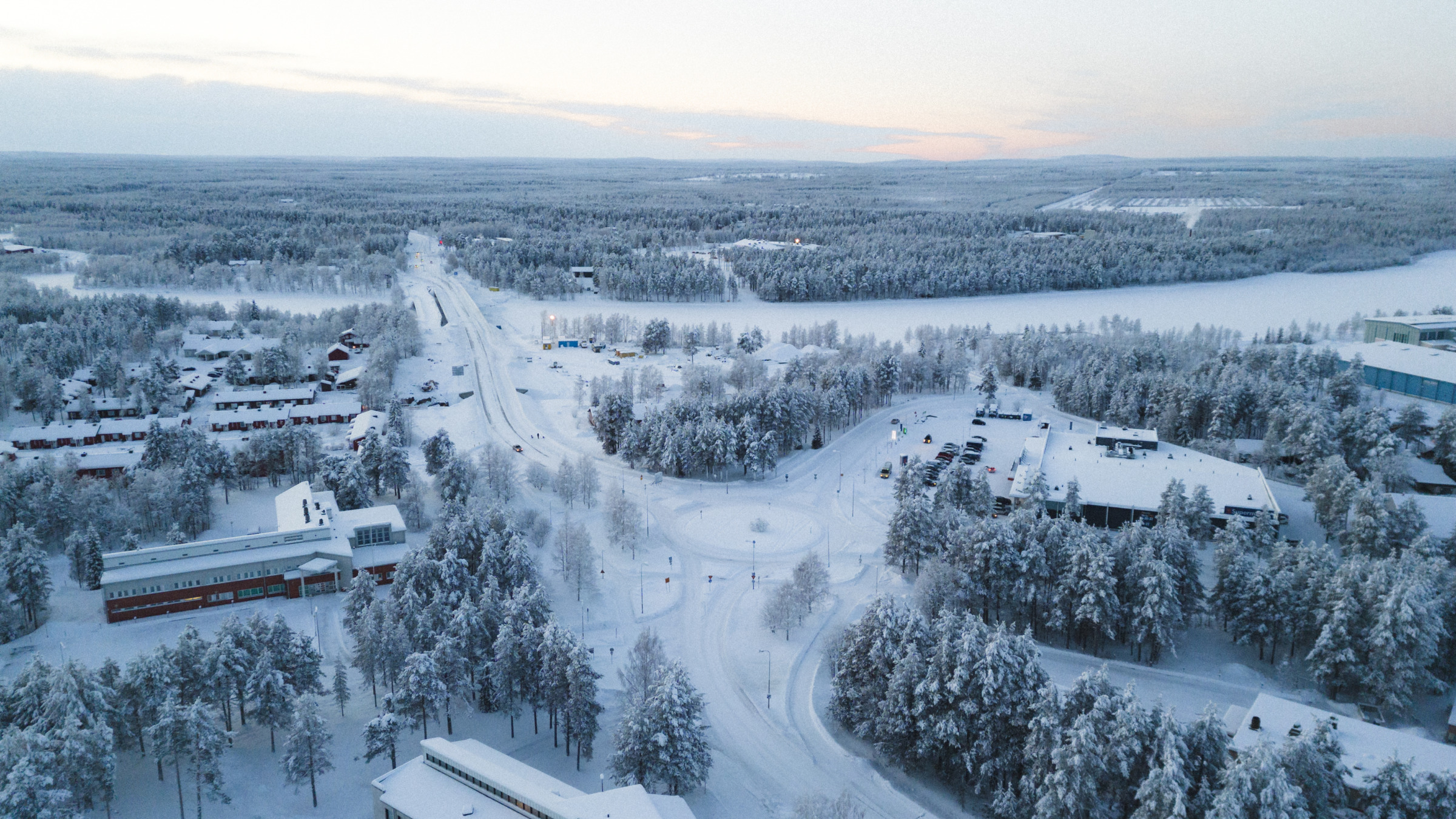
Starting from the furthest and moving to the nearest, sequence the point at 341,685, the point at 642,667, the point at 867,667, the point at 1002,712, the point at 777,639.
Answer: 1. the point at 777,639
2. the point at 867,667
3. the point at 642,667
4. the point at 341,685
5. the point at 1002,712

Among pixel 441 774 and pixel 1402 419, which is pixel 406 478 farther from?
pixel 1402 419

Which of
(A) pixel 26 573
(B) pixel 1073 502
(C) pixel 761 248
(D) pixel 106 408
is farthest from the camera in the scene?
(C) pixel 761 248

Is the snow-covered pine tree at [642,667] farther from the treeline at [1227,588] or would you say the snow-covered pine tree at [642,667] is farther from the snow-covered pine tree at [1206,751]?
the snow-covered pine tree at [1206,751]

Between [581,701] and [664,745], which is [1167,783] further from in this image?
[581,701]

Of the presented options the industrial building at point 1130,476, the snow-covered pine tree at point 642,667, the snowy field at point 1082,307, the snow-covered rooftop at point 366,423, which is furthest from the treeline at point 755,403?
the snow-covered pine tree at point 642,667

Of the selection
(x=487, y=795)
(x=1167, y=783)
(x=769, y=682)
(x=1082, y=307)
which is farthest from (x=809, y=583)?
(x=1082, y=307)

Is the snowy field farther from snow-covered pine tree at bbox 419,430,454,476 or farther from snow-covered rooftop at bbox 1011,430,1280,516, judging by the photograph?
snow-covered pine tree at bbox 419,430,454,476

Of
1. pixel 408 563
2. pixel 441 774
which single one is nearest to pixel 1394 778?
pixel 441 774
